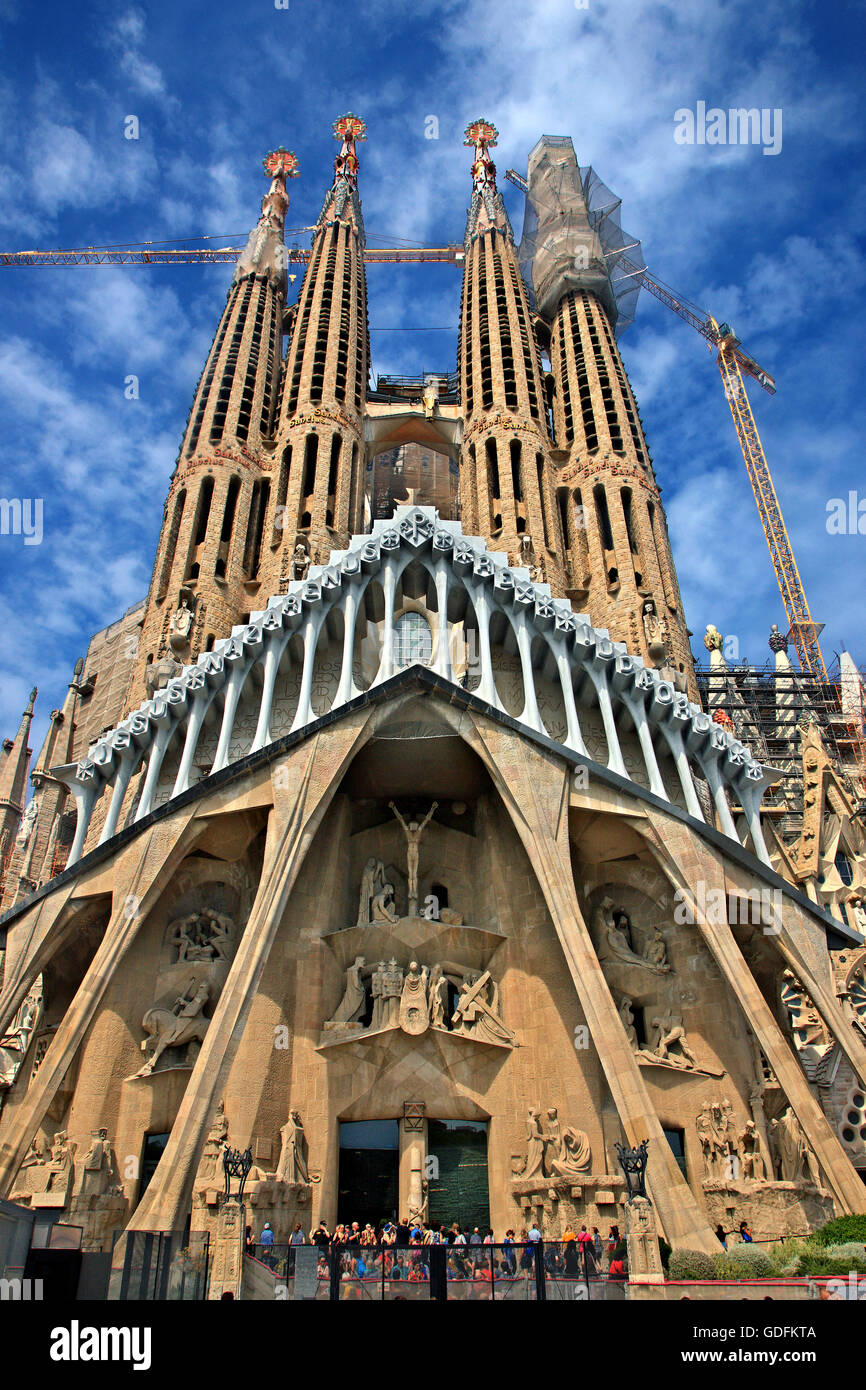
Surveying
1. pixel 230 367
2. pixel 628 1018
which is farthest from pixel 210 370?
pixel 628 1018

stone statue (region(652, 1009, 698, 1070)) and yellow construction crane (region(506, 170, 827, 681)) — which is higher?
yellow construction crane (region(506, 170, 827, 681))

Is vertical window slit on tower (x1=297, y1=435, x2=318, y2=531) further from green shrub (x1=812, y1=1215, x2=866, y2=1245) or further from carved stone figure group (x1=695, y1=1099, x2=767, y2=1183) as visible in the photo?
green shrub (x1=812, y1=1215, x2=866, y2=1245)

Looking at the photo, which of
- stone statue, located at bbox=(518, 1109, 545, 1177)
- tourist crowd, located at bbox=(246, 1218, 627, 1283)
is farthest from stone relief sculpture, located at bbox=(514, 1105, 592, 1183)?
tourist crowd, located at bbox=(246, 1218, 627, 1283)

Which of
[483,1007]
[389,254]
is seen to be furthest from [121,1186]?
[389,254]

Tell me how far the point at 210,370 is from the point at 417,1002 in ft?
74.3

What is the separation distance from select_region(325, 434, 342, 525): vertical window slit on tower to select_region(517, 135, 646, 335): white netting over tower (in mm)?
11976

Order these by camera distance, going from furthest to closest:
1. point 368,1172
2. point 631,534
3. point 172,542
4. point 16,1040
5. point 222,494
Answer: point 631,534 → point 222,494 → point 172,542 → point 16,1040 → point 368,1172

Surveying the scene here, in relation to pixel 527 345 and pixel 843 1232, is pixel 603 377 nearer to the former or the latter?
pixel 527 345

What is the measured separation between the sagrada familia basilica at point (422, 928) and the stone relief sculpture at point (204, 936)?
0.07 meters

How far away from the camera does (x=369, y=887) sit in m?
22.2

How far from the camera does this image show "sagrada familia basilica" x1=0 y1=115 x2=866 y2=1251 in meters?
17.5

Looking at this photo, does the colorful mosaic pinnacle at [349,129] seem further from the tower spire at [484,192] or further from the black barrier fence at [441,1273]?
the black barrier fence at [441,1273]
